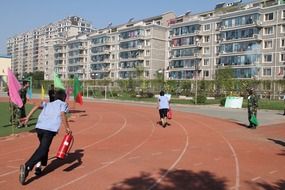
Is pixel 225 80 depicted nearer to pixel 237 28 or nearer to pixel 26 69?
pixel 237 28

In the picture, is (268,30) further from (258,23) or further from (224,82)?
(224,82)

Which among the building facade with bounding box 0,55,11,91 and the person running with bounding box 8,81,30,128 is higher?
the building facade with bounding box 0,55,11,91

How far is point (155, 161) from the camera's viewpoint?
936 centimetres

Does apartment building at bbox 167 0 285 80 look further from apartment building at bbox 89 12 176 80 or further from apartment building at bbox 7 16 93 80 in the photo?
→ apartment building at bbox 7 16 93 80

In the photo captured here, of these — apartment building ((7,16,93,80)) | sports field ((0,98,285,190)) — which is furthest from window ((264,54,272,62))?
apartment building ((7,16,93,80))

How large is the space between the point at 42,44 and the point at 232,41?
357ft

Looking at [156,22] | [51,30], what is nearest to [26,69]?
[51,30]

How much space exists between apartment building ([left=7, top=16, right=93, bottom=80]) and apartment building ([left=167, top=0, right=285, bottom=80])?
57.9 meters

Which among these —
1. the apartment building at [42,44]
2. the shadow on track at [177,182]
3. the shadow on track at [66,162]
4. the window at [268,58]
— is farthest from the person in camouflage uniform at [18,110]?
the apartment building at [42,44]

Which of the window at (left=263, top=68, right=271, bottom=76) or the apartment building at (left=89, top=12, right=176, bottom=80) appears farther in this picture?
the apartment building at (left=89, top=12, right=176, bottom=80)

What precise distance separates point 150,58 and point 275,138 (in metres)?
73.6

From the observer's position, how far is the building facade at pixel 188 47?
208 ft

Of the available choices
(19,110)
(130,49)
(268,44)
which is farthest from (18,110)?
(130,49)

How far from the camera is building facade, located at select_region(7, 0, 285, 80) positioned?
63.4 metres
